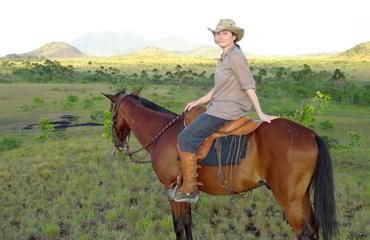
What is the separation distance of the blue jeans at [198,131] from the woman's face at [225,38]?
849mm

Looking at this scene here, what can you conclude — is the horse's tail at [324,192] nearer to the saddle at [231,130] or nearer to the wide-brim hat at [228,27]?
the saddle at [231,130]

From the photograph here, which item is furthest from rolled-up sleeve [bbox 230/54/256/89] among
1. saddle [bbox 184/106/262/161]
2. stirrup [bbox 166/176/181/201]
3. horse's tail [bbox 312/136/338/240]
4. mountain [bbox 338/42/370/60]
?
mountain [bbox 338/42/370/60]

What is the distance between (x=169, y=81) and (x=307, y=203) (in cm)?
5084

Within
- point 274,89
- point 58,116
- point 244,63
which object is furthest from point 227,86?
point 274,89

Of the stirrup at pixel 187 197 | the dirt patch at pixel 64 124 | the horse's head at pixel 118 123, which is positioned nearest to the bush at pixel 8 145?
the dirt patch at pixel 64 124

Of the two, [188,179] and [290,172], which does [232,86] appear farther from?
[188,179]

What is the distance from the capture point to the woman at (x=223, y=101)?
4.99m

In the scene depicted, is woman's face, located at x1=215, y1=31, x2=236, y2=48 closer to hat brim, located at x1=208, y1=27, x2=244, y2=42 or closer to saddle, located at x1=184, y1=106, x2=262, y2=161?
hat brim, located at x1=208, y1=27, x2=244, y2=42

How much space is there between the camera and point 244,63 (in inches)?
197

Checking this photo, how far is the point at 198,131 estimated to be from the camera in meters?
5.27

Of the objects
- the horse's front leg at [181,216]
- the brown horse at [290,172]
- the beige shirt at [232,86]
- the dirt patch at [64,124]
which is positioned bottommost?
the dirt patch at [64,124]

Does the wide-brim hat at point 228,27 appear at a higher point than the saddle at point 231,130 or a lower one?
higher

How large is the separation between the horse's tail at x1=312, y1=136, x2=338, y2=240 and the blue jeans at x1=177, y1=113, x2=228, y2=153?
115 cm

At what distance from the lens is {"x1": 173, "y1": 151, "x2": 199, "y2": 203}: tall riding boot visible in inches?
211
